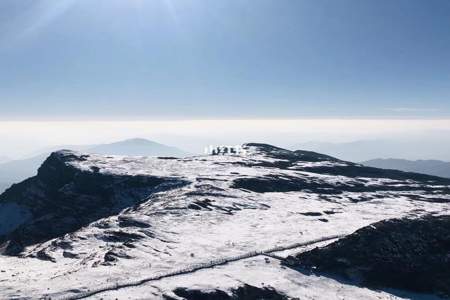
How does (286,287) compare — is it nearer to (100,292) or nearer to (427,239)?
(100,292)

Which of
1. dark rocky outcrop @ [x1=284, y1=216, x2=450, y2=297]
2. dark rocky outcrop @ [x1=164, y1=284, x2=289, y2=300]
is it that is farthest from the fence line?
dark rocky outcrop @ [x1=284, y1=216, x2=450, y2=297]

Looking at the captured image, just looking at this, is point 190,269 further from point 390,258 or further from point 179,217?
point 179,217

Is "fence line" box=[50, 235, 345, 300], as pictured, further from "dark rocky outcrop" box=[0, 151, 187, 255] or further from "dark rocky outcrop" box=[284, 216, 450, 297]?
"dark rocky outcrop" box=[0, 151, 187, 255]

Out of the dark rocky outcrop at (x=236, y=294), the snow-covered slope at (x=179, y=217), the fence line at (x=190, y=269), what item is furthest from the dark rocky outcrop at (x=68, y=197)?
the dark rocky outcrop at (x=236, y=294)

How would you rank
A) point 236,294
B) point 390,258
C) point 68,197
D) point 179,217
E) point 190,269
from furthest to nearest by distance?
point 68,197, point 179,217, point 390,258, point 190,269, point 236,294

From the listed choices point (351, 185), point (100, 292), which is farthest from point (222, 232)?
point (351, 185)

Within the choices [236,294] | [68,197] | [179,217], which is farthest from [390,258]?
[68,197]
